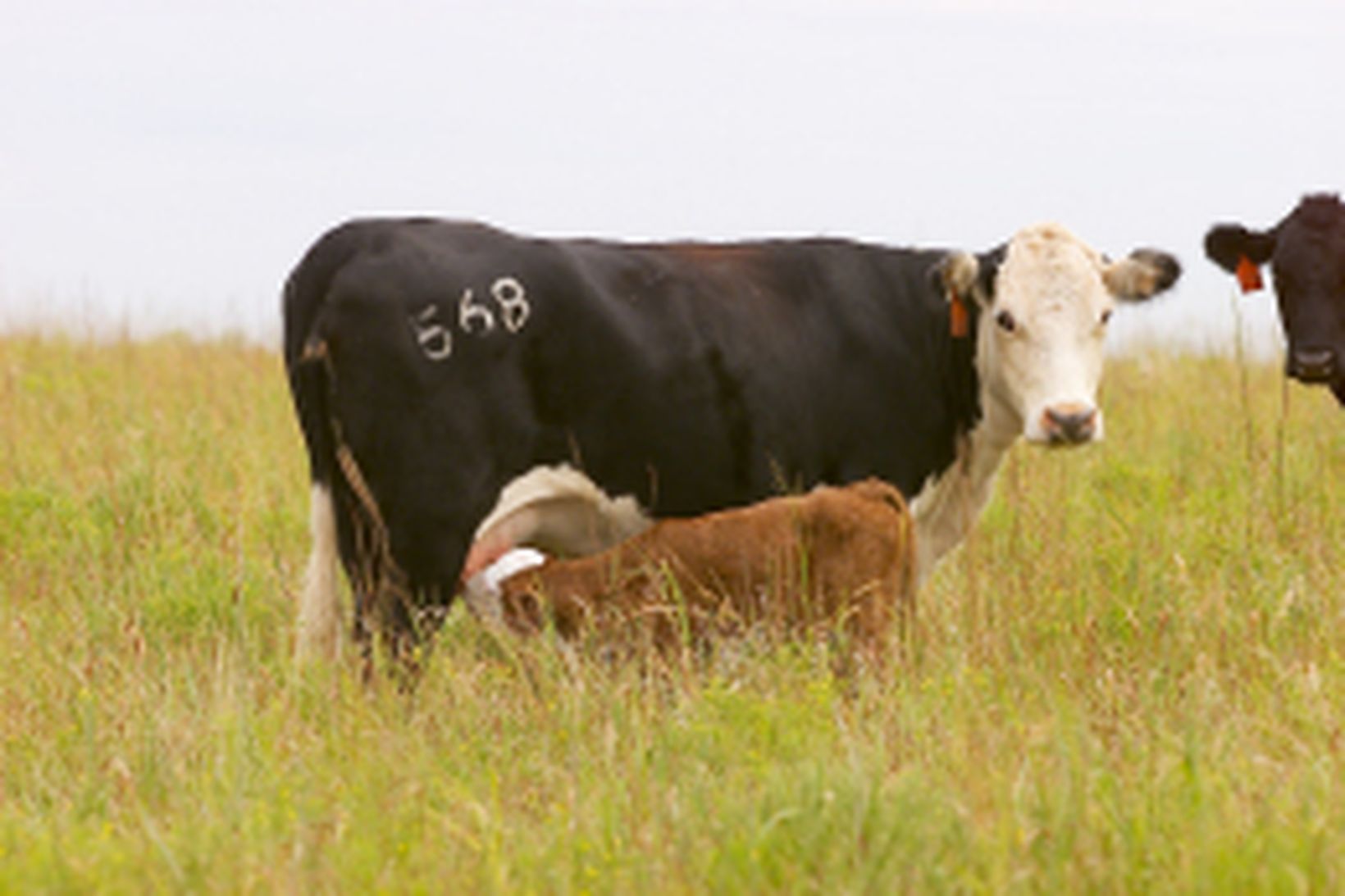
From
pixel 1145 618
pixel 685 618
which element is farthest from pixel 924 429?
pixel 685 618

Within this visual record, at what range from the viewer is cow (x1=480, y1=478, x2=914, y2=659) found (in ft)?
19.6

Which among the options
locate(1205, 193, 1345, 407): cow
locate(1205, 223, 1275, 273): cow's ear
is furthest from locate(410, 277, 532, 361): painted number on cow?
locate(1205, 223, 1275, 273): cow's ear

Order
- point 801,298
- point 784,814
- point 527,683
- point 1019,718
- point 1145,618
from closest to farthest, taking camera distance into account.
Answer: point 784,814 → point 1019,718 → point 527,683 → point 1145,618 → point 801,298

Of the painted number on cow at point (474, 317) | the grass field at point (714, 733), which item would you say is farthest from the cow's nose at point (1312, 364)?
the painted number on cow at point (474, 317)

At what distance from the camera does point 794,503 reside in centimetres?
606

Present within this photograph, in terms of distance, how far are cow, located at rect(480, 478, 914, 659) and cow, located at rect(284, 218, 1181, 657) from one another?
0.95ft

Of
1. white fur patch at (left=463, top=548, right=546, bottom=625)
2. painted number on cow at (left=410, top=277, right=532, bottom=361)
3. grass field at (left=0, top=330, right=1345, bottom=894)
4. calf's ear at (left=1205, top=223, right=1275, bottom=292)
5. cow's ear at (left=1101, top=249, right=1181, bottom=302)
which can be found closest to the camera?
grass field at (left=0, top=330, right=1345, bottom=894)

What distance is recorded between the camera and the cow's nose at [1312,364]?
27.2 ft

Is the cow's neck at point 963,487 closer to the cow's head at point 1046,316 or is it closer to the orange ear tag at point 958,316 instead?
the cow's head at point 1046,316

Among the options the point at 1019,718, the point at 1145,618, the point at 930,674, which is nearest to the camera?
the point at 1019,718

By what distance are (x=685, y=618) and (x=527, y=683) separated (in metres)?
0.62

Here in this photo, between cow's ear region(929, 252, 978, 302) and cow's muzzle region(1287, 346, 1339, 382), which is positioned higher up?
cow's ear region(929, 252, 978, 302)

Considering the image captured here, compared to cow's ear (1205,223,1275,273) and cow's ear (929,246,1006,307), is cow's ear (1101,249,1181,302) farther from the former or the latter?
cow's ear (1205,223,1275,273)

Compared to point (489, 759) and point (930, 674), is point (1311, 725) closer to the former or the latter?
point (930, 674)
